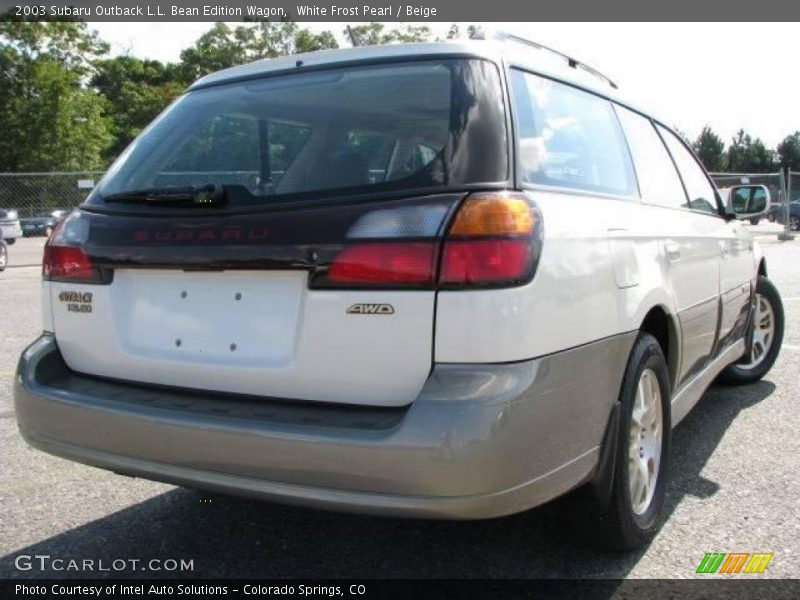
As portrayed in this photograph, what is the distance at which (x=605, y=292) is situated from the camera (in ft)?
8.12

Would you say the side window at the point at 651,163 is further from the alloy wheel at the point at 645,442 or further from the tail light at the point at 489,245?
the tail light at the point at 489,245

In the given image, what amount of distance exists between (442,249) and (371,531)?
139cm

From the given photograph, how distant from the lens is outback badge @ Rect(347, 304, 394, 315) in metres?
2.13

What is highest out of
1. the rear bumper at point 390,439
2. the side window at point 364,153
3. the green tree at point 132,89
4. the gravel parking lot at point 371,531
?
the green tree at point 132,89

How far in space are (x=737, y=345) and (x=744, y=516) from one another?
1.70 m

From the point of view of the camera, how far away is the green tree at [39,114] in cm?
4369

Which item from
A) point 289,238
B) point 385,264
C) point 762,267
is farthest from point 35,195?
point 385,264

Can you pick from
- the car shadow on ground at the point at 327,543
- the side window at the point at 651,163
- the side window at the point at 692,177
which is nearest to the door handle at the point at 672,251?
the side window at the point at 651,163

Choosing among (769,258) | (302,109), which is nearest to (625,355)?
(302,109)

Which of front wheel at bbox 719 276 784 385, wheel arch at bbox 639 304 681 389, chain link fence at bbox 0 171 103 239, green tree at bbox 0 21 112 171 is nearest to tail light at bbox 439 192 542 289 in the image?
wheel arch at bbox 639 304 681 389

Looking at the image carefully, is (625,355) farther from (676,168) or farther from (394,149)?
(676,168)

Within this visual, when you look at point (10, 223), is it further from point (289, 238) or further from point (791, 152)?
point (791, 152)

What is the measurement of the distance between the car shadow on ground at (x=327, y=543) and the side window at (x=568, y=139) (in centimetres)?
113

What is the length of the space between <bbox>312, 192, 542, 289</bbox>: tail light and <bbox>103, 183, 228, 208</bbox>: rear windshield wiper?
48 centimetres
